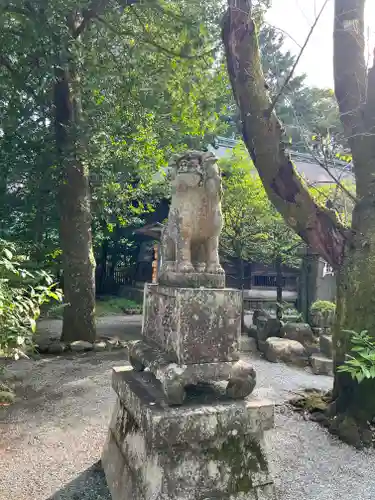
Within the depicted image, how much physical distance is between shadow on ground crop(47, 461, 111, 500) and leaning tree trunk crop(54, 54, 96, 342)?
171 inches

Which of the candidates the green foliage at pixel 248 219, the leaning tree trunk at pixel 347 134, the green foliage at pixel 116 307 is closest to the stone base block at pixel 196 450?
the leaning tree trunk at pixel 347 134

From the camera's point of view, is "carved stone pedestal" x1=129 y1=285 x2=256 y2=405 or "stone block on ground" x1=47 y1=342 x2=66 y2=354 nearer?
"carved stone pedestal" x1=129 y1=285 x2=256 y2=405

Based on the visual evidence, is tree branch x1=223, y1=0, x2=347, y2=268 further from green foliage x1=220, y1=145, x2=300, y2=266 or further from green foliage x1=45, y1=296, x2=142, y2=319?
green foliage x1=45, y1=296, x2=142, y2=319

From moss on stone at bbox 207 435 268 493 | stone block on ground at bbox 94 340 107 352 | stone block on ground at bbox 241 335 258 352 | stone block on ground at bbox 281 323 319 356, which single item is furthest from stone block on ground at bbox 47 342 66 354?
moss on stone at bbox 207 435 268 493

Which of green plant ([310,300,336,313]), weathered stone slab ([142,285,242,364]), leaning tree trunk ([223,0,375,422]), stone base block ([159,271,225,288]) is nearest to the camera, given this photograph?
A: weathered stone slab ([142,285,242,364])

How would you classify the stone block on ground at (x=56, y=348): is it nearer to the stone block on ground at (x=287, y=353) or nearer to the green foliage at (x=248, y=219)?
the stone block on ground at (x=287, y=353)

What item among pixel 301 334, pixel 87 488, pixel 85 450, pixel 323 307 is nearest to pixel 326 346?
pixel 301 334

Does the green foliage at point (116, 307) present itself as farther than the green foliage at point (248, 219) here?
Yes

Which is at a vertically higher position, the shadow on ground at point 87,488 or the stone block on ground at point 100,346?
the stone block on ground at point 100,346

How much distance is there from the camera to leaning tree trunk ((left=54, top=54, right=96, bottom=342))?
279 inches

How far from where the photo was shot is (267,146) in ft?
15.0

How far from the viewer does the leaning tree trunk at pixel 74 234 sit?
7.07 m

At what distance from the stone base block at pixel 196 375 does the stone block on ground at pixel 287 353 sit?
4557 mm

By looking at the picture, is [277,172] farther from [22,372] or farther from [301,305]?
[301,305]
